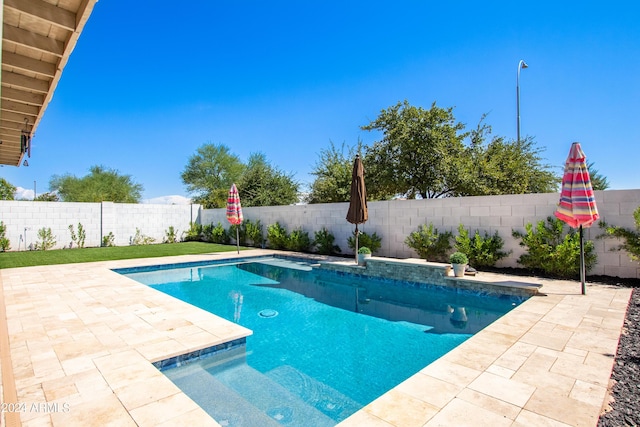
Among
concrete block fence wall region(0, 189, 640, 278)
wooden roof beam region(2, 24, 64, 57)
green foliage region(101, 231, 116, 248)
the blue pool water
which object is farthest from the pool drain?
green foliage region(101, 231, 116, 248)

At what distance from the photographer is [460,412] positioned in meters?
2.35

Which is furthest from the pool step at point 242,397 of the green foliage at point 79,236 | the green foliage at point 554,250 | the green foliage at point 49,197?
the green foliage at point 49,197

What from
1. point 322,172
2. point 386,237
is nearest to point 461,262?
point 386,237

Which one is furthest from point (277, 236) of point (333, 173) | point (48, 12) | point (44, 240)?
point (48, 12)

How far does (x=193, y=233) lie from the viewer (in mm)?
18172

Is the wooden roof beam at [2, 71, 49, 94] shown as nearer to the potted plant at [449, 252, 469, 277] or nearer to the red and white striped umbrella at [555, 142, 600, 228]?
the potted plant at [449, 252, 469, 277]

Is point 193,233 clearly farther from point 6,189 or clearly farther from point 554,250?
point 6,189

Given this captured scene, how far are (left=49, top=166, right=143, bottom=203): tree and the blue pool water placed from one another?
26617 mm

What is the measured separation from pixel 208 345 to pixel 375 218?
7819 mm

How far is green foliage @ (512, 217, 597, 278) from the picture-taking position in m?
6.59

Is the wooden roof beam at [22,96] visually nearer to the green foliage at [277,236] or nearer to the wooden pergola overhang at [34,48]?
the wooden pergola overhang at [34,48]

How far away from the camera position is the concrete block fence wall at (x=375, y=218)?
260 inches

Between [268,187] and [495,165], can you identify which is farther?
[268,187]

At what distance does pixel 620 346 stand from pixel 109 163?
125ft
